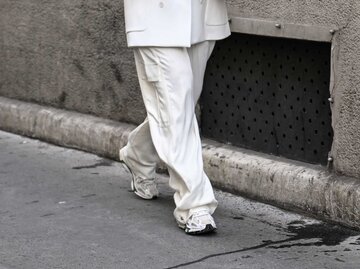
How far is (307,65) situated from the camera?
5.75m

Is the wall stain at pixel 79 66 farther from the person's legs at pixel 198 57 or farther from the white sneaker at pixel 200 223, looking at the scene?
the white sneaker at pixel 200 223

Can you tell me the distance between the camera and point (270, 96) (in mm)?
5984

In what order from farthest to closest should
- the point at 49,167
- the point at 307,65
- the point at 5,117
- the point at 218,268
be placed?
the point at 5,117
the point at 49,167
the point at 307,65
the point at 218,268

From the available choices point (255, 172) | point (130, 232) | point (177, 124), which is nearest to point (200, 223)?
point (130, 232)

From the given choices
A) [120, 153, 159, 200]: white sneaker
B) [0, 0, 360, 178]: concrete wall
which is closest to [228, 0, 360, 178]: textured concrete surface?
[0, 0, 360, 178]: concrete wall

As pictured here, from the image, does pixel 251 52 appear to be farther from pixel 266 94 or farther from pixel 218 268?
pixel 218 268

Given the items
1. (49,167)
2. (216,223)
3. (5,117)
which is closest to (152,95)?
(216,223)

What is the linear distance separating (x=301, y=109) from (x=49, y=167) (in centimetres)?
182

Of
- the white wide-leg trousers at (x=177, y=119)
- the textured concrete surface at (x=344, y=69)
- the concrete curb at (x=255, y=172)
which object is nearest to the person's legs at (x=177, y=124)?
the white wide-leg trousers at (x=177, y=119)

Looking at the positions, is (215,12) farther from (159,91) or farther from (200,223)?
(200,223)

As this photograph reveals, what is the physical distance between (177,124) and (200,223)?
1.66 ft

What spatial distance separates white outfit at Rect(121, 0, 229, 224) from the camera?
16.6 ft

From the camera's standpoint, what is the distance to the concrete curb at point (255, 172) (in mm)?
5371

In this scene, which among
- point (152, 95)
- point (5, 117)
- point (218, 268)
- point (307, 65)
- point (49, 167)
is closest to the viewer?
point (218, 268)
